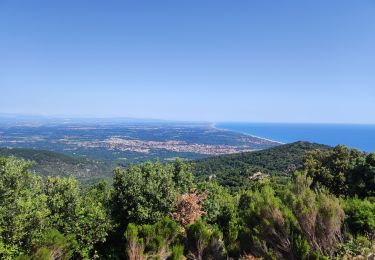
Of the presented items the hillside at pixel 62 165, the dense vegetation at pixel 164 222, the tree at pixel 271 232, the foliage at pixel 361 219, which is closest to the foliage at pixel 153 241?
the dense vegetation at pixel 164 222

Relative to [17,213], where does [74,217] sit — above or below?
below

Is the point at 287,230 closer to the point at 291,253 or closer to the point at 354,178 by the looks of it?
the point at 291,253

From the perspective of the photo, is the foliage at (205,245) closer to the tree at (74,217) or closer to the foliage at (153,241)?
the foliage at (153,241)

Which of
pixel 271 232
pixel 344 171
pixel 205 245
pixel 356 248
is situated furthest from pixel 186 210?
pixel 344 171

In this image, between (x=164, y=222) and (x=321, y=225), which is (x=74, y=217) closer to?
(x=164, y=222)

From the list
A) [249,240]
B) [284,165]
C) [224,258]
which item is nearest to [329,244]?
[249,240]

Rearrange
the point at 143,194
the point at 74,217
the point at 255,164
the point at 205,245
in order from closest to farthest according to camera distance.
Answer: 1. the point at 205,245
2. the point at 74,217
3. the point at 143,194
4. the point at 255,164

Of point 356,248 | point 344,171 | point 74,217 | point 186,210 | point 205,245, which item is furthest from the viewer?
point 344,171
